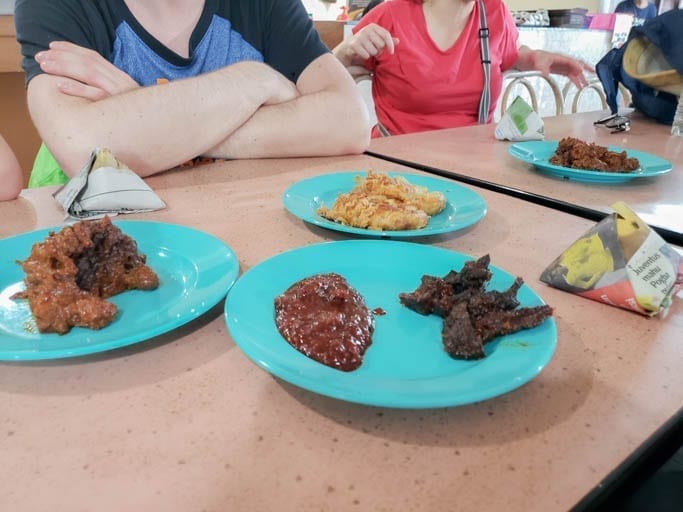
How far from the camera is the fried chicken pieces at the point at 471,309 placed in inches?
22.0

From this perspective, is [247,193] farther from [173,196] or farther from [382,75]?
[382,75]

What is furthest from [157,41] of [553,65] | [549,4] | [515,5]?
[549,4]

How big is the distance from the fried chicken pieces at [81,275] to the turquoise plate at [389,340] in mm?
165

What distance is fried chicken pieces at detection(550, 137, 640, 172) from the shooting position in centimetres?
126

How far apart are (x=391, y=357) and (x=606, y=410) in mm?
230

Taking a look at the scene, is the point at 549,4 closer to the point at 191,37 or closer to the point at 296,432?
the point at 191,37

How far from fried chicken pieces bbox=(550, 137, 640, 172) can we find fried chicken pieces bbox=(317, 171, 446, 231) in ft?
1.56

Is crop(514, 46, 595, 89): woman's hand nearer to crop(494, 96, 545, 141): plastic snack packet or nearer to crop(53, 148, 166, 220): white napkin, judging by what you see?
crop(494, 96, 545, 141): plastic snack packet

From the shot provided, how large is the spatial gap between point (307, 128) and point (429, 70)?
44.4 inches

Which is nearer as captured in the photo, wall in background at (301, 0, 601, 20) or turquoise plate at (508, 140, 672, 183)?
turquoise plate at (508, 140, 672, 183)

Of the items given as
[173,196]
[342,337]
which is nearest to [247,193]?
[173,196]

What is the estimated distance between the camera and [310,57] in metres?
1.59

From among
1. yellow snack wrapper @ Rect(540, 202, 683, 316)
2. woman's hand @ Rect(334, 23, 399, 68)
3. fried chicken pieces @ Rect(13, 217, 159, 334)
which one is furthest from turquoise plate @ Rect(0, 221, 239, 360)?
woman's hand @ Rect(334, 23, 399, 68)

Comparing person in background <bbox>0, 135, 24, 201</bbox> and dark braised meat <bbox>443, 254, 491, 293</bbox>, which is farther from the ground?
person in background <bbox>0, 135, 24, 201</bbox>
